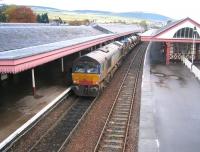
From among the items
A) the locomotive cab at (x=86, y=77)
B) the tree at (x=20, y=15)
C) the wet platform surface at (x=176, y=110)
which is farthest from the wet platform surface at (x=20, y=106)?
the tree at (x=20, y=15)

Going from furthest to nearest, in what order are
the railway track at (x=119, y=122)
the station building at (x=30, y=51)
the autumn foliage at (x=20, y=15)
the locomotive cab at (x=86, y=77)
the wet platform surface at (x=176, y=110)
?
the autumn foliage at (x=20, y=15), the locomotive cab at (x=86, y=77), the wet platform surface at (x=176, y=110), the railway track at (x=119, y=122), the station building at (x=30, y=51)

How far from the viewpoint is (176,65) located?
4181cm

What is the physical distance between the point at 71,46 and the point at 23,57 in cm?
949

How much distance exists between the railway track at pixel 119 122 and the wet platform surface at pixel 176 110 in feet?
5.67

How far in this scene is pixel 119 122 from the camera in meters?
18.8

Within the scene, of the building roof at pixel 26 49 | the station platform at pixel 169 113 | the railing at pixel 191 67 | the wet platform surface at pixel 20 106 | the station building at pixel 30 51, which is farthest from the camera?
the railing at pixel 191 67

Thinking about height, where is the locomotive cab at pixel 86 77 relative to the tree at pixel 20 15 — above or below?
below

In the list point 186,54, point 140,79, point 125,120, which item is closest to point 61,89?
point 125,120

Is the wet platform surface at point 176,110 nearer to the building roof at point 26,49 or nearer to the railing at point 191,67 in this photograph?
the railing at point 191,67

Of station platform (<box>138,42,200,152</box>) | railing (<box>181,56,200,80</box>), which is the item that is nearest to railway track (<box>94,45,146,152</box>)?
station platform (<box>138,42,200,152</box>)

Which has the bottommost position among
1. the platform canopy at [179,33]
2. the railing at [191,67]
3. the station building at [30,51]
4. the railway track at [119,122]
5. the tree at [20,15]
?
the railway track at [119,122]

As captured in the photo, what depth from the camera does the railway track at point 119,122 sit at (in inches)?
604

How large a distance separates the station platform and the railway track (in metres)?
0.89

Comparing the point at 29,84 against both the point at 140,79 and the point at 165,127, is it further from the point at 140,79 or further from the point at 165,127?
the point at 165,127
